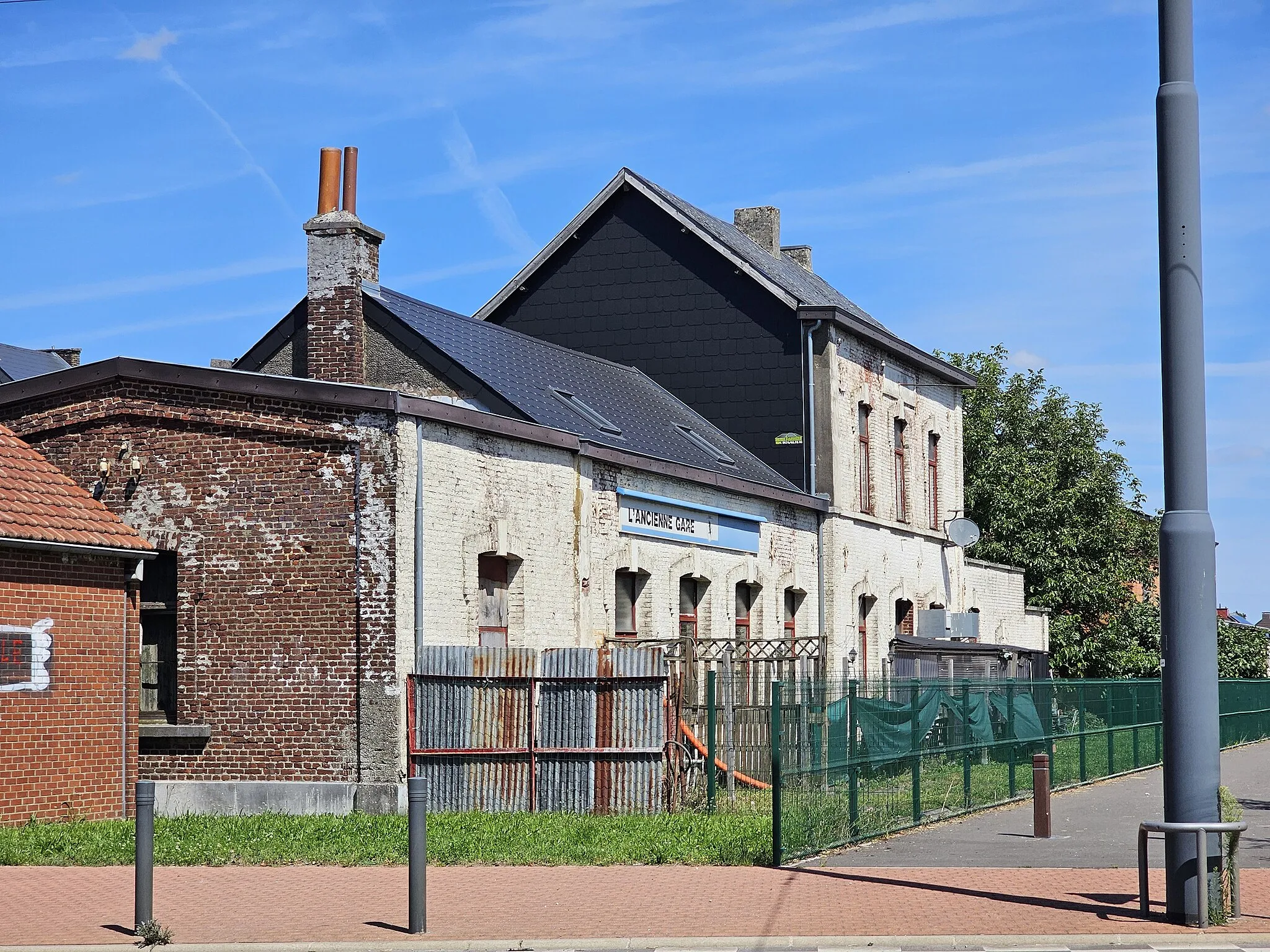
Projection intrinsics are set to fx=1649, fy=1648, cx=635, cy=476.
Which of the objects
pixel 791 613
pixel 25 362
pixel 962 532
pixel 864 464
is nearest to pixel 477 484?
pixel 791 613

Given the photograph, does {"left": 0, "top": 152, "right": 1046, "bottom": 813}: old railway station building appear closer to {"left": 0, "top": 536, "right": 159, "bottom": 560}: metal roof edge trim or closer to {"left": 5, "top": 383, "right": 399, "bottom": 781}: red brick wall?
{"left": 5, "top": 383, "right": 399, "bottom": 781}: red brick wall

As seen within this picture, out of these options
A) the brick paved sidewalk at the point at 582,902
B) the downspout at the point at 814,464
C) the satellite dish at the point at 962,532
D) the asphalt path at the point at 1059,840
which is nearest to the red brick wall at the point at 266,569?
the brick paved sidewalk at the point at 582,902

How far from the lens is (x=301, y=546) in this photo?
18.5 metres

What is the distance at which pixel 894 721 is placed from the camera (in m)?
17.9

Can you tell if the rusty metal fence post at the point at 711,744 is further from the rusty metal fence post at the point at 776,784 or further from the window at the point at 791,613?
the window at the point at 791,613

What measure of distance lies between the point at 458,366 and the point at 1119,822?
10.8 m

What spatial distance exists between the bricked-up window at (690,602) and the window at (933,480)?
39.6 feet

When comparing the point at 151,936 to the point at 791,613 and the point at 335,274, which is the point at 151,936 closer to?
the point at 335,274

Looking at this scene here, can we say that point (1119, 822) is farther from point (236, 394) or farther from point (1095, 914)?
point (236, 394)

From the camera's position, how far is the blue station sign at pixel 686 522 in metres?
23.1

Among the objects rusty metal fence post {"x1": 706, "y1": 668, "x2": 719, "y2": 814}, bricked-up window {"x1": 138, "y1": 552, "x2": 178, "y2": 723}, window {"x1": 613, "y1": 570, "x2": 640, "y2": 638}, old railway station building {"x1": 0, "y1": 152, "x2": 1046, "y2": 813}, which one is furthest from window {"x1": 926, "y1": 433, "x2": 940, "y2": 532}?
bricked-up window {"x1": 138, "y1": 552, "x2": 178, "y2": 723}

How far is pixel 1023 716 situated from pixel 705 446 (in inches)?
333

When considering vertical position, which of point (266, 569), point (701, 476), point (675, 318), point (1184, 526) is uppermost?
point (675, 318)

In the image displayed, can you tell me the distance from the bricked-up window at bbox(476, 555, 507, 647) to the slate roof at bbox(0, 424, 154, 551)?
12.6 feet
